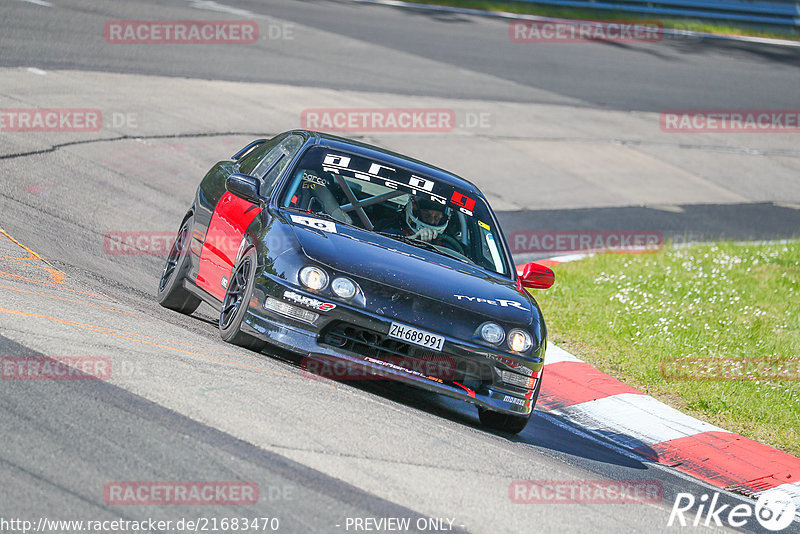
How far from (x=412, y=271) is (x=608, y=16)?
24.2m

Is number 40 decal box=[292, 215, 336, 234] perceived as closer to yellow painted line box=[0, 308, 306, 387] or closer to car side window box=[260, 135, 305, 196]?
car side window box=[260, 135, 305, 196]

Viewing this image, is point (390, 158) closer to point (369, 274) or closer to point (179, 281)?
point (369, 274)

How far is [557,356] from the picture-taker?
900 centimetres

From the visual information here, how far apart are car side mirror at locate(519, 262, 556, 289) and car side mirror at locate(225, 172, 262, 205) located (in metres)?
1.90

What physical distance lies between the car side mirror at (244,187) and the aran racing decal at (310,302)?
1.18 meters

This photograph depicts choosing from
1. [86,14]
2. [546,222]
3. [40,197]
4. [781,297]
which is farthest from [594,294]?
[86,14]

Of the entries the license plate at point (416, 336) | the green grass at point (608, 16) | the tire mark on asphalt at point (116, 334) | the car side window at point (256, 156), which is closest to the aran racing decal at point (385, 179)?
the car side window at point (256, 156)

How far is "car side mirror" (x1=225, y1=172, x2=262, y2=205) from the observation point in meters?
6.98

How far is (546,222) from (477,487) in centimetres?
939

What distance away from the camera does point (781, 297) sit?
11.2 meters

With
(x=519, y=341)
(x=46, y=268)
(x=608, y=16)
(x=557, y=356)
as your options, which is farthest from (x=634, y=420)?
(x=608, y=16)

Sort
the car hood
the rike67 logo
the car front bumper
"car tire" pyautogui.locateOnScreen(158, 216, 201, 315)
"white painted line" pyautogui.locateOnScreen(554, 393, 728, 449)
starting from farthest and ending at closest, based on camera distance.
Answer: "car tire" pyautogui.locateOnScreen(158, 216, 201, 315) → "white painted line" pyautogui.locateOnScreen(554, 393, 728, 449) → the car hood → the car front bumper → the rike67 logo

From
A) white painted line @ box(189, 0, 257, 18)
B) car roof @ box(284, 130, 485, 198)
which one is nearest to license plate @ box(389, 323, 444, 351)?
car roof @ box(284, 130, 485, 198)

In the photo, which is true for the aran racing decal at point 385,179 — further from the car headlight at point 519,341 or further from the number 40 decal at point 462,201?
the car headlight at point 519,341
